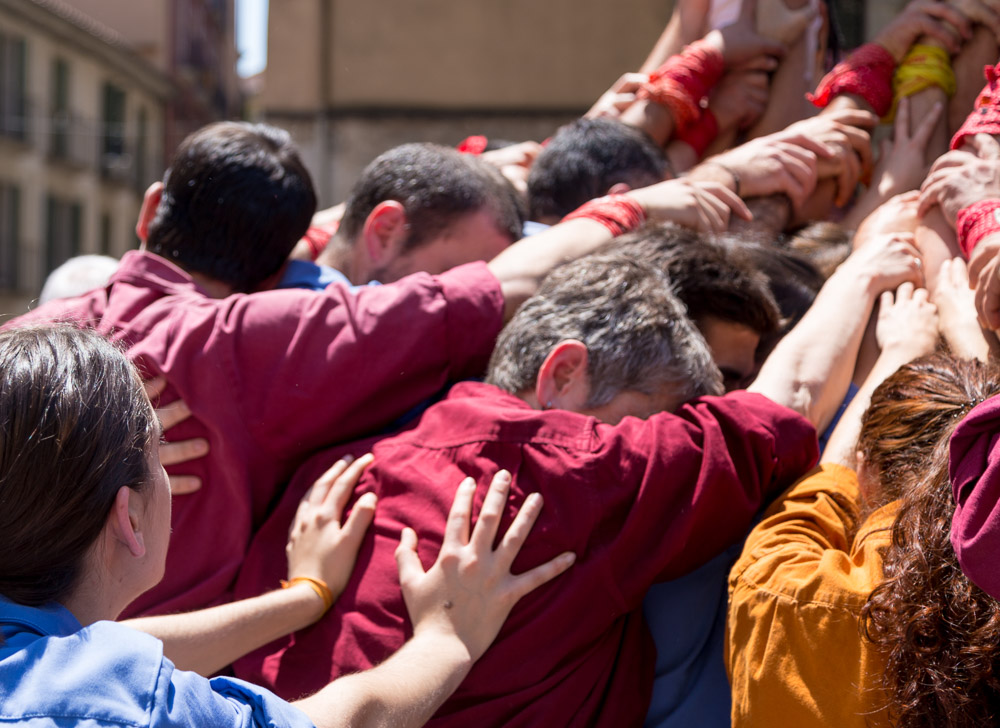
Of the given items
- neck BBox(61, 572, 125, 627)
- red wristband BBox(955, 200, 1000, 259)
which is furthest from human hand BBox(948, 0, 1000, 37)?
neck BBox(61, 572, 125, 627)

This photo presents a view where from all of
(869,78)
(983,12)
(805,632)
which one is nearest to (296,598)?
(805,632)

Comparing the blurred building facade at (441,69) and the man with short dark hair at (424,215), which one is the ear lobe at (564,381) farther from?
the blurred building facade at (441,69)

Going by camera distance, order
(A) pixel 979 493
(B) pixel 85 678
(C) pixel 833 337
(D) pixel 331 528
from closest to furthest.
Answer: (B) pixel 85 678
(A) pixel 979 493
(D) pixel 331 528
(C) pixel 833 337

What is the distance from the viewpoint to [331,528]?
1808 mm

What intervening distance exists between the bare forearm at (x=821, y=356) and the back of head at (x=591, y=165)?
873 mm

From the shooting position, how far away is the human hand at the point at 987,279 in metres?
1.92

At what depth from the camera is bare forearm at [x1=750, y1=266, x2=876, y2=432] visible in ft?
6.42

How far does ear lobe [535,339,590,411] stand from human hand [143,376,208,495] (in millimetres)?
648

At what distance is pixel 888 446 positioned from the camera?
161 cm

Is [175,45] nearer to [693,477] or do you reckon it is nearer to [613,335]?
[613,335]

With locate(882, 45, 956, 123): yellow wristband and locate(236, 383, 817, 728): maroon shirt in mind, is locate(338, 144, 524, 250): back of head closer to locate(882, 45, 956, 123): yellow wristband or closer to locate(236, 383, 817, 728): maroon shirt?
locate(236, 383, 817, 728): maroon shirt

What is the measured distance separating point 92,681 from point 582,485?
2.84ft

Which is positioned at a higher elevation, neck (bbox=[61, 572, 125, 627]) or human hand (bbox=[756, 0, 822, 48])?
human hand (bbox=[756, 0, 822, 48])

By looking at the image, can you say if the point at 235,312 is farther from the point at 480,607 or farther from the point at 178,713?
the point at 178,713
